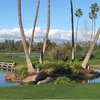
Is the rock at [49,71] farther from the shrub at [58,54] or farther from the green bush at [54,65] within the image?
the shrub at [58,54]

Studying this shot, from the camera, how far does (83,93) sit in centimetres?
1739

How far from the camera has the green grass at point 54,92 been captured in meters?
16.3

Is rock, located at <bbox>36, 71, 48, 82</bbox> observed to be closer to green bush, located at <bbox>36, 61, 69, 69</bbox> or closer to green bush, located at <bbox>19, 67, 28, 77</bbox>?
green bush, located at <bbox>19, 67, 28, 77</bbox>

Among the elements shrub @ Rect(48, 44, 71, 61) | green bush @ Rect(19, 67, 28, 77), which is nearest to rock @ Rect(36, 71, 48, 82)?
green bush @ Rect(19, 67, 28, 77)

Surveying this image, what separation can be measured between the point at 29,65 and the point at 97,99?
80.7 feet

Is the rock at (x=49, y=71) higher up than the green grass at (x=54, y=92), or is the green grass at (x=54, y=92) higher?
the green grass at (x=54, y=92)

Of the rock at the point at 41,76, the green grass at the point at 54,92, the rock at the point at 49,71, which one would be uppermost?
the green grass at the point at 54,92

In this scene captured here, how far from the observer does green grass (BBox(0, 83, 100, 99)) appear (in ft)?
53.6

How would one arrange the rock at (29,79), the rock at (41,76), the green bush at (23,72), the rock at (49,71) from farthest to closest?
the rock at (49,71)
the green bush at (23,72)
the rock at (41,76)
the rock at (29,79)

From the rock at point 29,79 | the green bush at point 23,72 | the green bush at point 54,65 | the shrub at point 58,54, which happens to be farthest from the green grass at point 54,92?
the shrub at point 58,54

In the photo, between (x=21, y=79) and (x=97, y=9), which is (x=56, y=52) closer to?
(x=21, y=79)

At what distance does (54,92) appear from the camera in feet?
58.4

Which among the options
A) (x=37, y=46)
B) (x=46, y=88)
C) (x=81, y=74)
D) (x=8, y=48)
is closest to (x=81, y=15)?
(x=37, y=46)

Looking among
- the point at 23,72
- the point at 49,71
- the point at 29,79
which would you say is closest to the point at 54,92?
the point at 29,79
